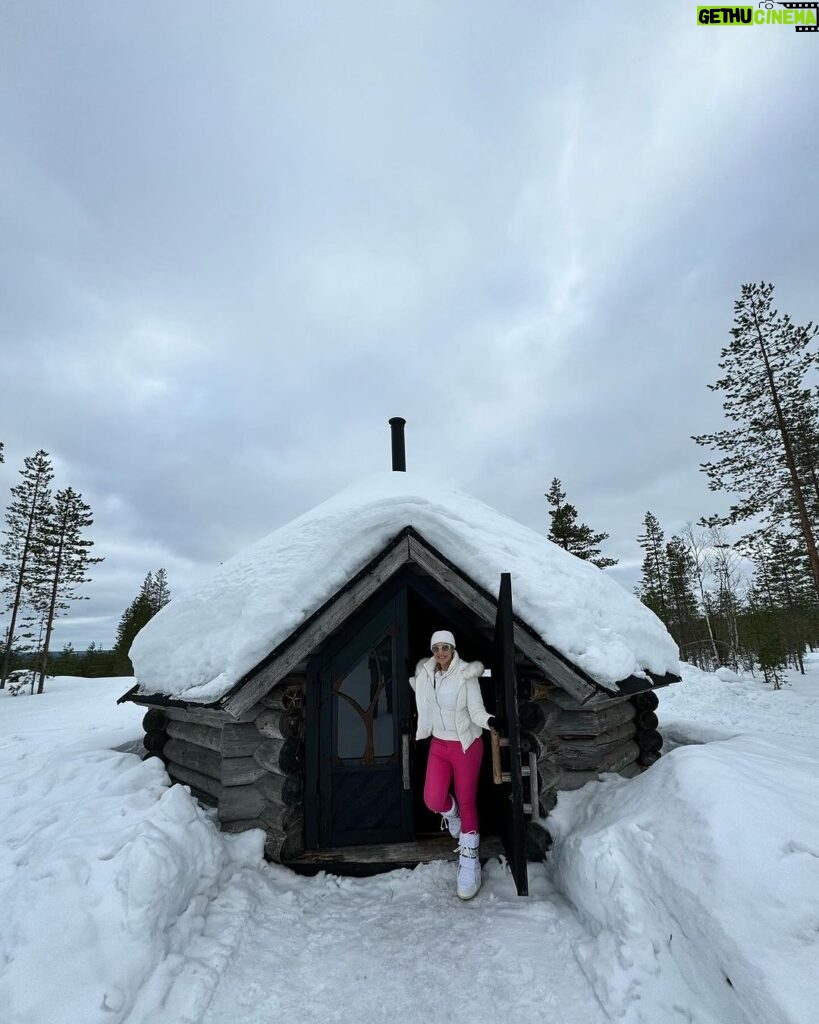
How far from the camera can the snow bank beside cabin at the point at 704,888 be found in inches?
83.4

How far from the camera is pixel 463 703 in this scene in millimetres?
3857

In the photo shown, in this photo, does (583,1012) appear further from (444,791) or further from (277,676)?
(277,676)

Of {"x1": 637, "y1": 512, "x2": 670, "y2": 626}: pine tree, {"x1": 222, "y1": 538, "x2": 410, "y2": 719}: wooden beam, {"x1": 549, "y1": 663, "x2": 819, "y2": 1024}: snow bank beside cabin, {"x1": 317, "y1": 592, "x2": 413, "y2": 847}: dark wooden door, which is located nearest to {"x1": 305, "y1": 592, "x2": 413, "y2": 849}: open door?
{"x1": 317, "y1": 592, "x2": 413, "y2": 847}: dark wooden door

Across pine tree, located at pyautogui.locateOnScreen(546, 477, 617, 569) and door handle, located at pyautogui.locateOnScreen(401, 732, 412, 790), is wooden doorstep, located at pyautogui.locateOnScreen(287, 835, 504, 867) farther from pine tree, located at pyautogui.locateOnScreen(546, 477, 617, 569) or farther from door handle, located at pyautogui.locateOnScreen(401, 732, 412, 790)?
pine tree, located at pyautogui.locateOnScreen(546, 477, 617, 569)

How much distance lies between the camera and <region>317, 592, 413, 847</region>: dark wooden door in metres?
4.30

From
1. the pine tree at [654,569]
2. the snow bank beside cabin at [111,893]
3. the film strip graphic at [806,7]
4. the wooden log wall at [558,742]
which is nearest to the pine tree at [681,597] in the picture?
the pine tree at [654,569]

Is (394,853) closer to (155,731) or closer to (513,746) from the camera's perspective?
(513,746)

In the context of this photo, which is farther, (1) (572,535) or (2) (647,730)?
(1) (572,535)

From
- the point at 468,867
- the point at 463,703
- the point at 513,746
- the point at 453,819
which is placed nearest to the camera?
the point at 513,746

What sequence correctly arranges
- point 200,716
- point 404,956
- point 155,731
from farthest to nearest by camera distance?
point 155,731 < point 200,716 < point 404,956

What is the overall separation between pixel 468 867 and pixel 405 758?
973 mm

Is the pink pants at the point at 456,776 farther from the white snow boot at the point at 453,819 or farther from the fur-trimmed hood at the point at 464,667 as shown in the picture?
the fur-trimmed hood at the point at 464,667

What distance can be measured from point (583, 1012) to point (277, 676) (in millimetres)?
2956

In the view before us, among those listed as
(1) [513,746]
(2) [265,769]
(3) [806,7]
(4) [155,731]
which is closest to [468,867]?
(1) [513,746]
